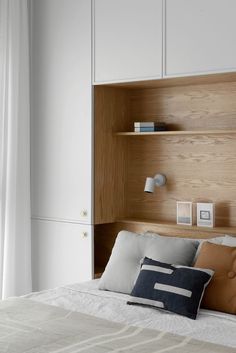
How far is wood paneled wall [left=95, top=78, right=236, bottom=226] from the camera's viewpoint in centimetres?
388

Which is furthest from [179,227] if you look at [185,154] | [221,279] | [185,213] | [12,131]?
[12,131]

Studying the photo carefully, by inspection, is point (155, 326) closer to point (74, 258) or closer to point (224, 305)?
point (224, 305)

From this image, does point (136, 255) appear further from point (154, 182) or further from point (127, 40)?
point (127, 40)

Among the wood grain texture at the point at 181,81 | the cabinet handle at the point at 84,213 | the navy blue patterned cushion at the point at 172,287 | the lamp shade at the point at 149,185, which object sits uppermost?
the wood grain texture at the point at 181,81

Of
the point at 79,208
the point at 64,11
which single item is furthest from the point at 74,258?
the point at 64,11

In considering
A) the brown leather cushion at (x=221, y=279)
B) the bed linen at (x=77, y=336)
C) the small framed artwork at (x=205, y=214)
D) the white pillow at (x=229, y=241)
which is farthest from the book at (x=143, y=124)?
the bed linen at (x=77, y=336)

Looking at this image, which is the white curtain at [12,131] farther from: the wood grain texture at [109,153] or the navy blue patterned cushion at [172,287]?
the navy blue patterned cushion at [172,287]

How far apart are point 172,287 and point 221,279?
0.25 m

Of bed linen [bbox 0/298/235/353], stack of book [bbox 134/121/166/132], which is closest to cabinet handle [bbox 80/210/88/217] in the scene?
stack of book [bbox 134/121/166/132]

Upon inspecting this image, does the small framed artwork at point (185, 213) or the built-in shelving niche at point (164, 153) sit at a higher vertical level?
the built-in shelving niche at point (164, 153)

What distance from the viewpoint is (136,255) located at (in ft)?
11.7

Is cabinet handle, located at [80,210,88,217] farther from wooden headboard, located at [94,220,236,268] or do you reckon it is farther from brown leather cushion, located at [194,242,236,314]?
brown leather cushion, located at [194,242,236,314]

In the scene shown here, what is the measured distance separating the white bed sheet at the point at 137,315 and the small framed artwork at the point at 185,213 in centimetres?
75

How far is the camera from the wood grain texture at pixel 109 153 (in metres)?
4.12
